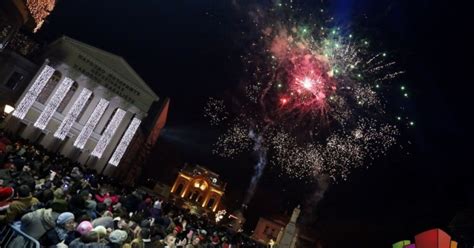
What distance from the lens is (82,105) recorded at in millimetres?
39344

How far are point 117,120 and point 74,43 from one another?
8.65 meters

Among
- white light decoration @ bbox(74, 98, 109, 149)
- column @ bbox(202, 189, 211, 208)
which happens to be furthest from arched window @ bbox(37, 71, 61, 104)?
column @ bbox(202, 189, 211, 208)

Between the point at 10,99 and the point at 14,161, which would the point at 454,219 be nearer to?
the point at 14,161

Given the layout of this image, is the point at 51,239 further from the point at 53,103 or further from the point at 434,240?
the point at 53,103

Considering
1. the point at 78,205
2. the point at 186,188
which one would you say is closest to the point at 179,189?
the point at 186,188

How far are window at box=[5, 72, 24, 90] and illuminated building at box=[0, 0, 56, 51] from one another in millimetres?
6919

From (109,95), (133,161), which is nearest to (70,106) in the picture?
(109,95)

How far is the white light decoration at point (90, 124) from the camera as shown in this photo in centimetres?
3969

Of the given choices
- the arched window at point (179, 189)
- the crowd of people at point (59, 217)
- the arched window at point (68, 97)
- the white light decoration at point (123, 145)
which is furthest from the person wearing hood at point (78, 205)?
the arched window at point (179, 189)

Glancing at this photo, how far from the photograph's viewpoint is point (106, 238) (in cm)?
929

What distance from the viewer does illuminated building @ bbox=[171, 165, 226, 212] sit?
7388cm

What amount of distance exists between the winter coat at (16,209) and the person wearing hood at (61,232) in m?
0.67

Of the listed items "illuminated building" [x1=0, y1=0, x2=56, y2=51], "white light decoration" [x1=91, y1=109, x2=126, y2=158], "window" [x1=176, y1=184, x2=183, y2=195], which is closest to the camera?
"illuminated building" [x1=0, y1=0, x2=56, y2=51]

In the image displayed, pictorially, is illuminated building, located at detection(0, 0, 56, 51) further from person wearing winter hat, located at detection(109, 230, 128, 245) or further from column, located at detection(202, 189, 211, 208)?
column, located at detection(202, 189, 211, 208)
